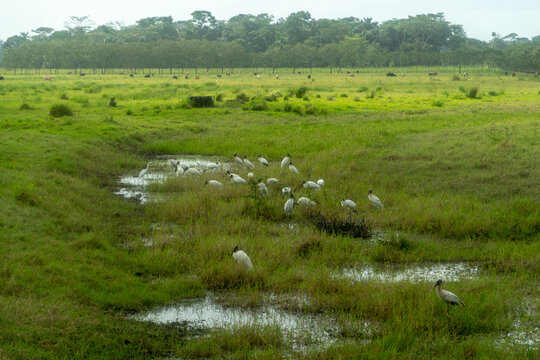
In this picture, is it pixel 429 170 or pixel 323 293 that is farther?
pixel 429 170

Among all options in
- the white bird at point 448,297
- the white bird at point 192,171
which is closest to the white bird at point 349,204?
the white bird at point 448,297

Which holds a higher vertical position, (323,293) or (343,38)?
(343,38)

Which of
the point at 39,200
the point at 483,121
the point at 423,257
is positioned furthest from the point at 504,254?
the point at 483,121

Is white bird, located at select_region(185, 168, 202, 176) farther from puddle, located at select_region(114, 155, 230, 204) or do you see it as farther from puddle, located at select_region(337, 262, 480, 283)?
puddle, located at select_region(337, 262, 480, 283)

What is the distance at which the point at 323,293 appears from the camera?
7445 mm

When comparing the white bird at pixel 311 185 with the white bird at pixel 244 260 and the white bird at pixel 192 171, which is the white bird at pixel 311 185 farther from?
the white bird at pixel 244 260

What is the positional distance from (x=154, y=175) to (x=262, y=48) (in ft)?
360

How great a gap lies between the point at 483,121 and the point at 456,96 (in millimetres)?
15643

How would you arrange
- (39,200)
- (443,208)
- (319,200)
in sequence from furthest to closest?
(319,200)
(443,208)
(39,200)

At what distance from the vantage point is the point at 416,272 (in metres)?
8.62

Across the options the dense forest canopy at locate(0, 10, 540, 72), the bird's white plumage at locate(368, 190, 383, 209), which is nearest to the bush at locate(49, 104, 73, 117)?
the bird's white plumage at locate(368, 190, 383, 209)

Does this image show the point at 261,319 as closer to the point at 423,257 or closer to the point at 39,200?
the point at 423,257

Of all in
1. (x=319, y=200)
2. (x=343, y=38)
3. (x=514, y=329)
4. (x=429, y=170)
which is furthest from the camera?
(x=343, y=38)

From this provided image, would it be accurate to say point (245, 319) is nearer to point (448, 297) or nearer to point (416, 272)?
point (448, 297)
